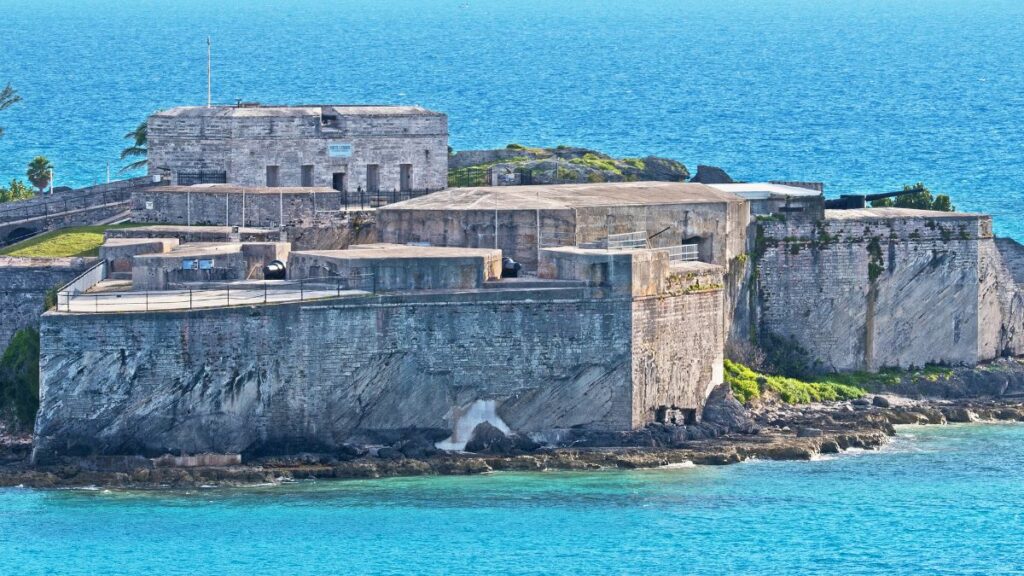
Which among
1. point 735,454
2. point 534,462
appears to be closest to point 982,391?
point 735,454

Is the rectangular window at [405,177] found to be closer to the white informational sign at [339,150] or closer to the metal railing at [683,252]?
the white informational sign at [339,150]

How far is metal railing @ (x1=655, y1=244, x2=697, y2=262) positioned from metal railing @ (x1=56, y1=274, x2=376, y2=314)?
9202 mm

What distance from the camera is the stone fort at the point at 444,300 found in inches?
2176

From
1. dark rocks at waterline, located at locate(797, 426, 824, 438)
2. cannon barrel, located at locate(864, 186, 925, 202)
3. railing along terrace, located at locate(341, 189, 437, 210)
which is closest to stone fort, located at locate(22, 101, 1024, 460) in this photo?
railing along terrace, located at locate(341, 189, 437, 210)

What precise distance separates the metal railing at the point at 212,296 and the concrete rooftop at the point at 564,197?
5.39 m

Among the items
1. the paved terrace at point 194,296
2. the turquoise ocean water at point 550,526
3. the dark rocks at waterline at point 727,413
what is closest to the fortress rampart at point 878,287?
the dark rocks at waterline at point 727,413

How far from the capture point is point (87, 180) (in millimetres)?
101750

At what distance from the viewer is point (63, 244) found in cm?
6531

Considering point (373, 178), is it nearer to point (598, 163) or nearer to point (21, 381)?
point (598, 163)

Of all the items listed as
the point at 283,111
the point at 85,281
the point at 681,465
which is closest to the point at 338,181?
the point at 283,111

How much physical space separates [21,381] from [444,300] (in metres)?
9.66

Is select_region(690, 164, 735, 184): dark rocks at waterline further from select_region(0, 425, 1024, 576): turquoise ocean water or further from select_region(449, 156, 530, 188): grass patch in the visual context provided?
select_region(0, 425, 1024, 576): turquoise ocean water

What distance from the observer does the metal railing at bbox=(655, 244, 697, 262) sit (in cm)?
6347

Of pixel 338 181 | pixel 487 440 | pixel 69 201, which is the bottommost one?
pixel 487 440
